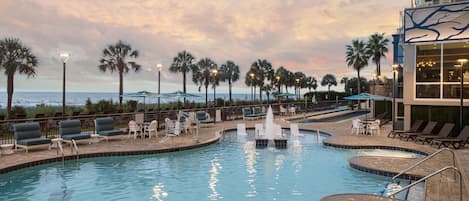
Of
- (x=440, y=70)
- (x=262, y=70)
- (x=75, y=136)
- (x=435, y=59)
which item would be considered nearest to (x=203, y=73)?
(x=262, y=70)

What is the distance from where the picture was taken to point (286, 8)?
17.5 m

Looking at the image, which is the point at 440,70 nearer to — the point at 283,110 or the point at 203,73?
the point at 283,110

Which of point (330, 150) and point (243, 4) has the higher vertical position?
point (243, 4)

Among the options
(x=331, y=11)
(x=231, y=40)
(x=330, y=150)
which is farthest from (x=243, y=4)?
Result: (x=231, y=40)

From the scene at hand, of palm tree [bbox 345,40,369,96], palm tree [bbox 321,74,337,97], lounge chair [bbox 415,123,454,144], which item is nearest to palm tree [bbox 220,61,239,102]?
palm tree [bbox 345,40,369,96]

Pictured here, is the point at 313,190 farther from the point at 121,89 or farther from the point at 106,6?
the point at 121,89

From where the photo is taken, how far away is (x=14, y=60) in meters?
19.5

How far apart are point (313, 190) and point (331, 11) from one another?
40.7 ft

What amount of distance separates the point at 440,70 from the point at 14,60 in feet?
68.9

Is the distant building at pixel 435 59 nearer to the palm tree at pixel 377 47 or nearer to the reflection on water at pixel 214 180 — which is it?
the reflection on water at pixel 214 180

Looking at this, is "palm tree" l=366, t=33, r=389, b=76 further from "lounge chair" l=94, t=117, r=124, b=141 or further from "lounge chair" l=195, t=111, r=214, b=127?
"lounge chair" l=94, t=117, r=124, b=141

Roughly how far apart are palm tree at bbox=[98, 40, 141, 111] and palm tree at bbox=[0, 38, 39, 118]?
675 centimetres

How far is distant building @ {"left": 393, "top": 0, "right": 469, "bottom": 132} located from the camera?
12.6 m

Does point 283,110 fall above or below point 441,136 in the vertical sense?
above
